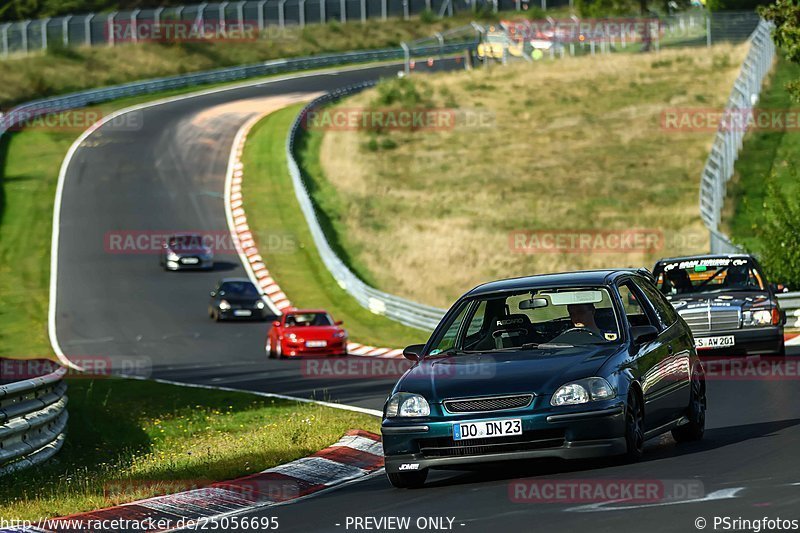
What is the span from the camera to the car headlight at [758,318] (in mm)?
20266

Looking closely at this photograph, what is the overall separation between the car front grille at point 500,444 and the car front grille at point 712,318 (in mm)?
10821

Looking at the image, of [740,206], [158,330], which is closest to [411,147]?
[740,206]

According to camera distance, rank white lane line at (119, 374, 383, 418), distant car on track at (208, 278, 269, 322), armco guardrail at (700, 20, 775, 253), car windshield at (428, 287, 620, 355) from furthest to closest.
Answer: armco guardrail at (700, 20, 775, 253)
distant car on track at (208, 278, 269, 322)
white lane line at (119, 374, 383, 418)
car windshield at (428, 287, 620, 355)

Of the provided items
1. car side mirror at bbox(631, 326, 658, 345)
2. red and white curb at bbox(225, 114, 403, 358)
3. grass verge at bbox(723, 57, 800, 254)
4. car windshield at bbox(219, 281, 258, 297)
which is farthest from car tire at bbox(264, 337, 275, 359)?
car side mirror at bbox(631, 326, 658, 345)

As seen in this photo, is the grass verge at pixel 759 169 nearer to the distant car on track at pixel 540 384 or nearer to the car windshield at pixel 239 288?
the car windshield at pixel 239 288

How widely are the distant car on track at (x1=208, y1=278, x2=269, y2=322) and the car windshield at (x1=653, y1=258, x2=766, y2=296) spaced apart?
18.0m

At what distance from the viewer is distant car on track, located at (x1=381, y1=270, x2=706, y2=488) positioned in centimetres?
993

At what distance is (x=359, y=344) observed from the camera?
33.2 m

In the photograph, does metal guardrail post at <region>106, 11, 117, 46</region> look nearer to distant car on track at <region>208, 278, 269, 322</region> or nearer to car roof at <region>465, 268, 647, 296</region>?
distant car on track at <region>208, 278, 269, 322</region>

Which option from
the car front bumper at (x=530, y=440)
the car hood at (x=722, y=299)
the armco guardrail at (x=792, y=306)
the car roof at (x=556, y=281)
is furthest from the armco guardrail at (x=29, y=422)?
the armco guardrail at (x=792, y=306)

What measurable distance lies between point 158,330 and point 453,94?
128 ft

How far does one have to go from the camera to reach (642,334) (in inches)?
430

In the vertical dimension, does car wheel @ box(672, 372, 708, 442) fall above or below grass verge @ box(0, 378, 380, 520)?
above

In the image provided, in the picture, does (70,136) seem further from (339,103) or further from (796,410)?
(796,410)
